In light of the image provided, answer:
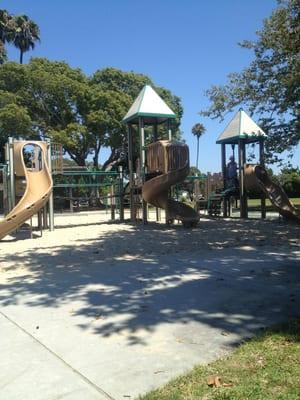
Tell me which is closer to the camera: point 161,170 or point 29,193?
point 29,193

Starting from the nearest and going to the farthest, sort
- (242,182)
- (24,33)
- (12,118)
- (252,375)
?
(252,375)
(242,182)
(12,118)
(24,33)

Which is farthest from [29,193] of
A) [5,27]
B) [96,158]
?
[5,27]

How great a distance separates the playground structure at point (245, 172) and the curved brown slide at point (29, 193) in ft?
29.4

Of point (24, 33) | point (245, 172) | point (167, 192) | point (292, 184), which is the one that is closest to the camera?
point (167, 192)

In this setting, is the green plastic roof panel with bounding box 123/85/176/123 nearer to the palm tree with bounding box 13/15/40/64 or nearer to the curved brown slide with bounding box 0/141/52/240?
the curved brown slide with bounding box 0/141/52/240

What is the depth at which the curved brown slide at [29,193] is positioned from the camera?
46.3 ft

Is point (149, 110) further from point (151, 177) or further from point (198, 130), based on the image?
point (198, 130)

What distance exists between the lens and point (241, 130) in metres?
22.7

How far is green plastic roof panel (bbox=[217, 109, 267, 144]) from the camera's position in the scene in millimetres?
22562

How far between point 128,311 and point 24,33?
53.6 meters

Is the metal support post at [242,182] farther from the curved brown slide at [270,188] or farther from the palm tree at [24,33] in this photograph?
the palm tree at [24,33]

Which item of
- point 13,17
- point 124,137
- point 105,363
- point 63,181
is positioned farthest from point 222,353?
point 13,17

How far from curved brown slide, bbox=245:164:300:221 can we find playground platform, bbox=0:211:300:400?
802 cm

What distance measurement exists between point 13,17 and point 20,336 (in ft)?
181
